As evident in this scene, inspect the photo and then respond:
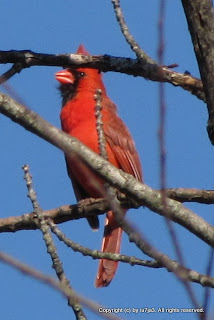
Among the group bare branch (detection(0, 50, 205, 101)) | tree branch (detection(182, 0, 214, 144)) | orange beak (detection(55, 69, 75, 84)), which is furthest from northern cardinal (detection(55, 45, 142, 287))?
tree branch (detection(182, 0, 214, 144))

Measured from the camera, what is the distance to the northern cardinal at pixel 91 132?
5734 mm

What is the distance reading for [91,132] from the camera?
578 cm

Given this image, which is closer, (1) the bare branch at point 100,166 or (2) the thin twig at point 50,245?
(2) the thin twig at point 50,245

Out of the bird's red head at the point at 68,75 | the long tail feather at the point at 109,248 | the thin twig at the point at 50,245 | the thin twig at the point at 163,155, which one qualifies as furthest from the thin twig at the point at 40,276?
the bird's red head at the point at 68,75

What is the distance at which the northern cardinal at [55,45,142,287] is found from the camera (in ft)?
18.8

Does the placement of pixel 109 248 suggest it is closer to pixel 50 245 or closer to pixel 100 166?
pixel 100 166

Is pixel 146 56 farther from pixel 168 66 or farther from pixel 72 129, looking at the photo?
pixel 72 129

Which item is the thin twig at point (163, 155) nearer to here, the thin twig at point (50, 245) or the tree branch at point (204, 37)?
the thin twig at point (50, 245)

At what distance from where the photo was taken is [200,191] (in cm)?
311

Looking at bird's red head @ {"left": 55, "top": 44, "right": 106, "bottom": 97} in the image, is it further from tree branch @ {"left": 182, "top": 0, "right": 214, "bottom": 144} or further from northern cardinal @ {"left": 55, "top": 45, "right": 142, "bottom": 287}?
tree branch @ {"left": 182, "top": 0, "right": 214, "bottom": 144}

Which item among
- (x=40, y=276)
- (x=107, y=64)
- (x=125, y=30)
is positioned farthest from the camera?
(x=107, y=64)

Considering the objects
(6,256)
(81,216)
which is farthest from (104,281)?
(6,256)

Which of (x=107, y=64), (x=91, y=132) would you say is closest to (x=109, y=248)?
(x=91, y=132)

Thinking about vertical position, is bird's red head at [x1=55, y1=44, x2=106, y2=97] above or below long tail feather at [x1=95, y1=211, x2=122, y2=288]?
above
